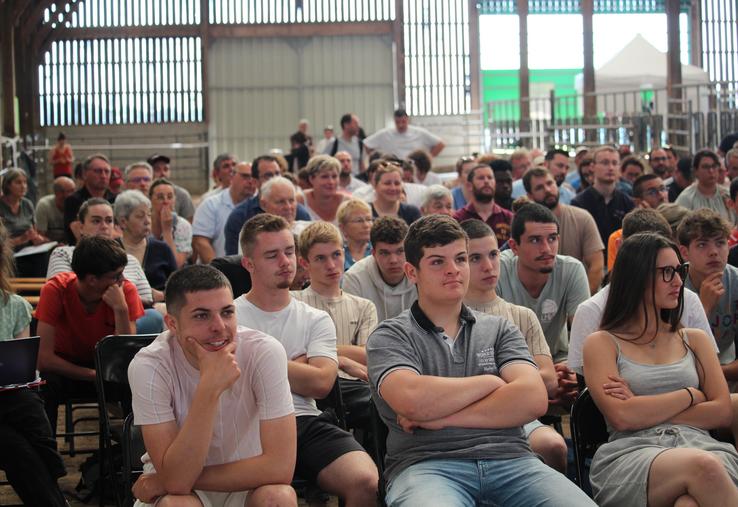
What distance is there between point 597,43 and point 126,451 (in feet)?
83.4

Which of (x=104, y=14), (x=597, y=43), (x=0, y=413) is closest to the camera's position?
(x=0, y=413)


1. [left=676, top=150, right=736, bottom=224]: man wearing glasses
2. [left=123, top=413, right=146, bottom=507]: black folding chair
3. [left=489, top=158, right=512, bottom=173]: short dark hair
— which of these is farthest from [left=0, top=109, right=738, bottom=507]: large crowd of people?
[left=489, top=158, right=512, bottom=173]: short dark hair

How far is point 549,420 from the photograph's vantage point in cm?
453

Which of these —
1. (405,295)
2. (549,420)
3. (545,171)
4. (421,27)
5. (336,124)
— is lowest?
(549,420)

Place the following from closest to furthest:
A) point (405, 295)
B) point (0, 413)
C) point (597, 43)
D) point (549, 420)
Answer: point (0, 413) < point (549, 420) < point (405, 295) < point (597, 43)

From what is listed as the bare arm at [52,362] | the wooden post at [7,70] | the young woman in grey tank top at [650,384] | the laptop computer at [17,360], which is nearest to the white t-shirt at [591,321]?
the young woman in grey tank top at [650,384]

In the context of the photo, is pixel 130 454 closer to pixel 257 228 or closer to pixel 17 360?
pixel 17 360

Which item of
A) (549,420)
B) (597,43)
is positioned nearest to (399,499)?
(549,420)

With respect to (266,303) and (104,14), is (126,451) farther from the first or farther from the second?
(104,14)

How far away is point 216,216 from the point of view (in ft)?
25.5

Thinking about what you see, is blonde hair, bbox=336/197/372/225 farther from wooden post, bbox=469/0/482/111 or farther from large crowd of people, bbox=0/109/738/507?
wooden post, bbox=469/0/482/111

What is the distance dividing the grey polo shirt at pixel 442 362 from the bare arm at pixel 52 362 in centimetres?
174

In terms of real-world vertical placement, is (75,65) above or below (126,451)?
above

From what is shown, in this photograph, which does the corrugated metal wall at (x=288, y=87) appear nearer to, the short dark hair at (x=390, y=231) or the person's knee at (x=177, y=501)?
the short dark hair at (x=390, y=231)
